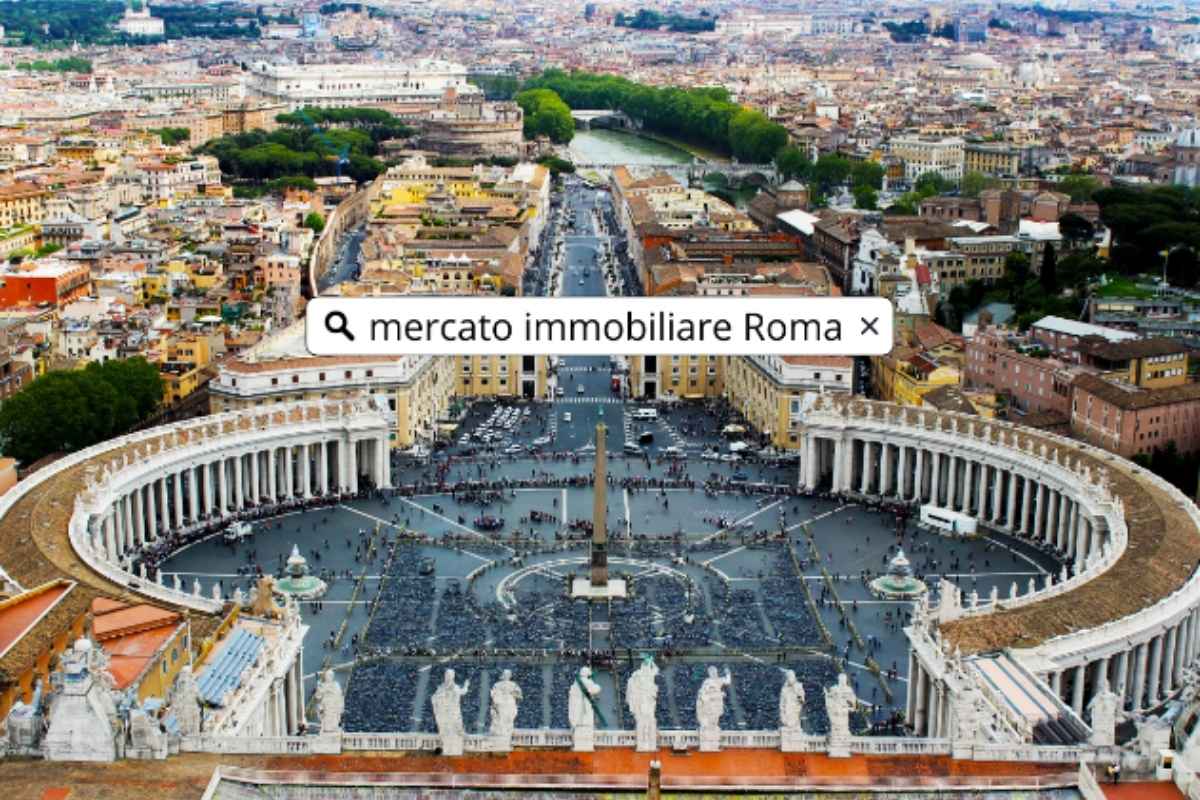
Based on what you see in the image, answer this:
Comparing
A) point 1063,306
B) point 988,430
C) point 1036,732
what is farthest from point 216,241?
point 1036,732

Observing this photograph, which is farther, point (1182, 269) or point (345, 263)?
point (345, 263)

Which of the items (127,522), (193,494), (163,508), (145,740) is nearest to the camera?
(145,740)

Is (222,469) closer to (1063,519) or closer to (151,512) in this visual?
(151,512)

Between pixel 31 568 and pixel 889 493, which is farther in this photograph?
pixel 889 493

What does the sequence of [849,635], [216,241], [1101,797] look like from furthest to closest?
[216,241] → [849,635] → [1101,797]

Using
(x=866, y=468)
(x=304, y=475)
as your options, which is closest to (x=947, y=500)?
(x=866, y=468)

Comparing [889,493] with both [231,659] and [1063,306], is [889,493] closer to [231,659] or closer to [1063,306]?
[1063,306]
